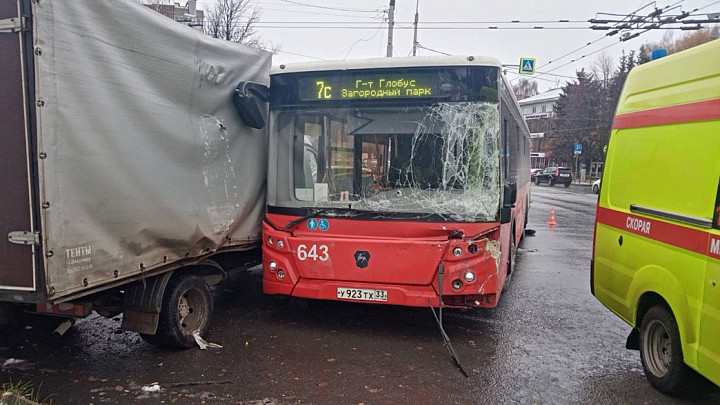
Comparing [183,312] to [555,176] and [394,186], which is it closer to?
[394,186]

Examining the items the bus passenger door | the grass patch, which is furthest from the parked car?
the grass patch

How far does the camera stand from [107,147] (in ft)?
13.7

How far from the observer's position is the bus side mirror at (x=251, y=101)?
5895 mm

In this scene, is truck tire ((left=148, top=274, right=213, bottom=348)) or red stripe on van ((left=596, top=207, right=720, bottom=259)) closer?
red stripe on van ((left=596, top=207, right=720, bottom=259))

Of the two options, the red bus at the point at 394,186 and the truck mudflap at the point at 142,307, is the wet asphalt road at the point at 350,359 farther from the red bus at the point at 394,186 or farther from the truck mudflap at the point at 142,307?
the red bus at the point at 394,186

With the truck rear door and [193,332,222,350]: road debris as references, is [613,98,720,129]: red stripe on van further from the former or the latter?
the truck rear door

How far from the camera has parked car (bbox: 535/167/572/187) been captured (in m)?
49.8

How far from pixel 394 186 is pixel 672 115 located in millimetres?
2668

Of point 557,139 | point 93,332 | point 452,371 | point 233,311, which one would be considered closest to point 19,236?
point 93,332

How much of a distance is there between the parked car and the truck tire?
49013 mm

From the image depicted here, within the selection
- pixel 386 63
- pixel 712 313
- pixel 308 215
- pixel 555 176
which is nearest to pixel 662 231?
pixel 712 313

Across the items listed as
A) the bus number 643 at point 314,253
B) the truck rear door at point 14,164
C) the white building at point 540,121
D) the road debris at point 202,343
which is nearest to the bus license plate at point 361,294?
the bus number 643 at point 314,253

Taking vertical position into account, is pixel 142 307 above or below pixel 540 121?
below

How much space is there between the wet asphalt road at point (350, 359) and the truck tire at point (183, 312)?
16 centimetres
